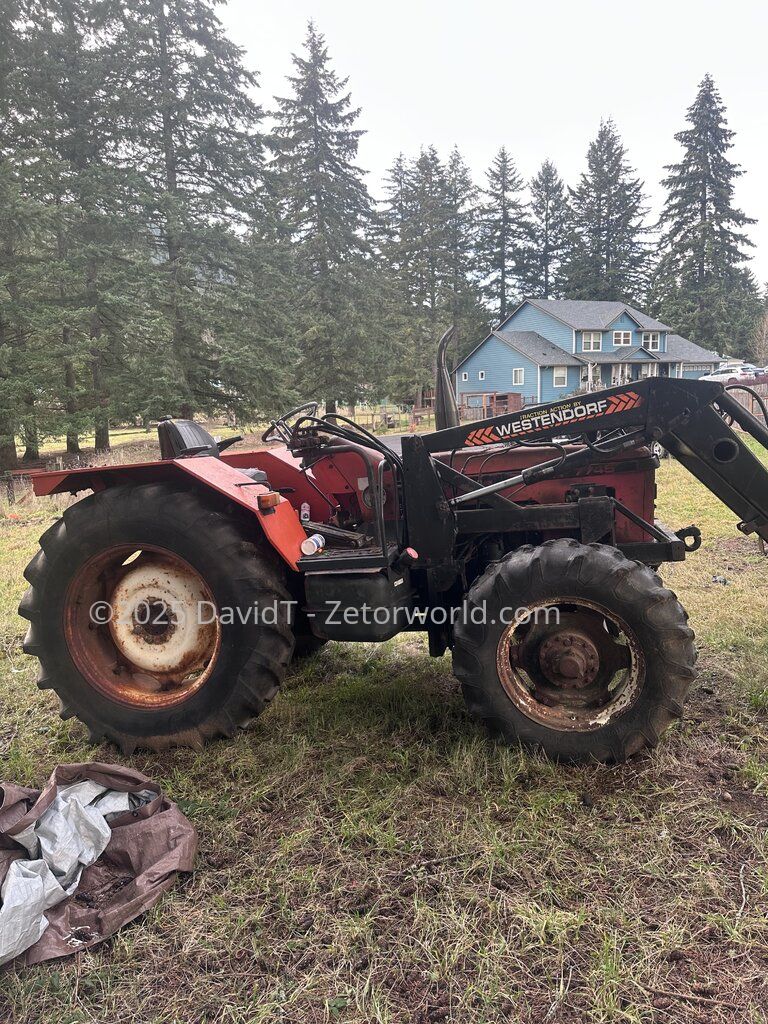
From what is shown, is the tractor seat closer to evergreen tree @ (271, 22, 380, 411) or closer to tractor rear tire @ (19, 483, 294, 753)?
tractor rear tire @ (19, 483, 294, 753)

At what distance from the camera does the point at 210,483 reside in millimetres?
2834

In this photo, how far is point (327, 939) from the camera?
2000 millimetres

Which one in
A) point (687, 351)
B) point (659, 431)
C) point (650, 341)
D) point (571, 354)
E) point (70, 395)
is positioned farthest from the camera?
point (687, 351)

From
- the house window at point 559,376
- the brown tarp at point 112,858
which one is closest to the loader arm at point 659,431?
the brown tarp at point 112,858

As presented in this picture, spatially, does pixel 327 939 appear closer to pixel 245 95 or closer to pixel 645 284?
pixel 245 95

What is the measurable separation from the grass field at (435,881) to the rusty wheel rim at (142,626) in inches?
14.9

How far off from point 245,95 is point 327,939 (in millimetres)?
23135

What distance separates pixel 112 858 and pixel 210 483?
157 centimetres

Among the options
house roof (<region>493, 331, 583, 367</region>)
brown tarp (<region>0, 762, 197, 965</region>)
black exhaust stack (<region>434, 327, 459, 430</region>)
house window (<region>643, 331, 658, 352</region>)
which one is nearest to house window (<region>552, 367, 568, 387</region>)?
house roof (<region>493, 331, 583, 367</region>)

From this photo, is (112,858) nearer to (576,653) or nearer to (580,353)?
(576,653)

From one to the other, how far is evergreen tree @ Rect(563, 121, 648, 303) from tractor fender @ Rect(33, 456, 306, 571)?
46346mm

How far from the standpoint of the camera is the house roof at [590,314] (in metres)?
34.4

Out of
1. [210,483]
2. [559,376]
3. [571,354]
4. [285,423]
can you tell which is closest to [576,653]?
[210,483]

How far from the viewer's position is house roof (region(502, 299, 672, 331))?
34.4m
